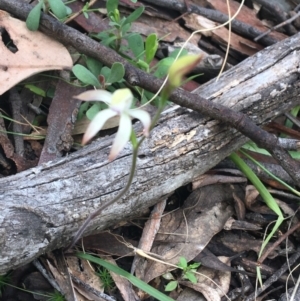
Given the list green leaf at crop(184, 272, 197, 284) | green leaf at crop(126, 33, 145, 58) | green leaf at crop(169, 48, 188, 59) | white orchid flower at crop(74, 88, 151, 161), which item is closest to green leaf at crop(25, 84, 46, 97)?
green leaf at crop(126, 33, 145, 58)

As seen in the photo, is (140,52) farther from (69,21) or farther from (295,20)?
(295,20)

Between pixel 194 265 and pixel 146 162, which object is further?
pixel 194 265

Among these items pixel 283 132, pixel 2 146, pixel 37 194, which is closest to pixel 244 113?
pixel 283 132

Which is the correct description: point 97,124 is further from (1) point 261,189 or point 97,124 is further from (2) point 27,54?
(1) point 261,189

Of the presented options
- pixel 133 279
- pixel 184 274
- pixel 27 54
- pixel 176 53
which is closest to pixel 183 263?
pixel 184 274

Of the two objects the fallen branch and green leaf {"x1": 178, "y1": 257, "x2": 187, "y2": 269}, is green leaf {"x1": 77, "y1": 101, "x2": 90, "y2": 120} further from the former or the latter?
green leaf {"x1": 178, "y1": 257, "x2": 187, "y2": 269}

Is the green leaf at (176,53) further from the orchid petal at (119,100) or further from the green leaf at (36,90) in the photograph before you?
the orchid petal at (119,100)

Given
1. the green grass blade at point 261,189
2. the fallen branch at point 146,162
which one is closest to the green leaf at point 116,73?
the fallen branch at point 146,162
